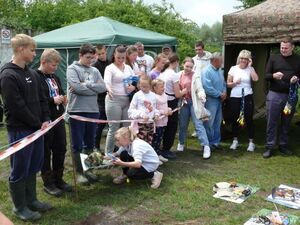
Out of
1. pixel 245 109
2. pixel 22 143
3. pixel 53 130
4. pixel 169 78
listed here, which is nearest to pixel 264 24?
pixel 245 109

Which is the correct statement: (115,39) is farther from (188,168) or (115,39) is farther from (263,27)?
(188,168)

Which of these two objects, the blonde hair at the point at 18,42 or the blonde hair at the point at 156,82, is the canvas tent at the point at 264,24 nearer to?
the blonde hair at the point at 156,82

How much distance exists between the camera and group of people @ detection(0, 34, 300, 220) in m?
3.99

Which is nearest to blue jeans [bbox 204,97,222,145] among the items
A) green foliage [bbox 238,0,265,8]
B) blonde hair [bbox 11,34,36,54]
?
blonde hair [bbox 11,34,36,54]

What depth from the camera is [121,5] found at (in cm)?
1962

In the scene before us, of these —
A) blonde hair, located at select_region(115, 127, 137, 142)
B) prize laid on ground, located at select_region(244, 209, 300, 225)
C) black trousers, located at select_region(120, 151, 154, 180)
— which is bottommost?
prize laid on ground, located at select_region(244, 209, 300, 225)

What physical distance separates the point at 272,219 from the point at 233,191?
2.97ft

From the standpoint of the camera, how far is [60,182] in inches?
195

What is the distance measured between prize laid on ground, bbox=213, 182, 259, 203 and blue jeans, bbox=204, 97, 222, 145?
6.07ft

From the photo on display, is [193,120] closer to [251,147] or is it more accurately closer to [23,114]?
[251,147]

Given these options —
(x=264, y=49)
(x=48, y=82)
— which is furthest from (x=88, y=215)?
(x=264, y=49)

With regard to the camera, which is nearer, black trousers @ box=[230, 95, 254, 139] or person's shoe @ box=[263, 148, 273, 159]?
person's shoe @ box=[263, 148, 273, 159]

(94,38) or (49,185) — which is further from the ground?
(94,38)

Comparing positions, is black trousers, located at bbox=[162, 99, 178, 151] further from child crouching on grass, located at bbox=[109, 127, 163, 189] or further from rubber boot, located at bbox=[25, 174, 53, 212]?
rubber boot, located at bbox=[25, 174, 53, 212]
